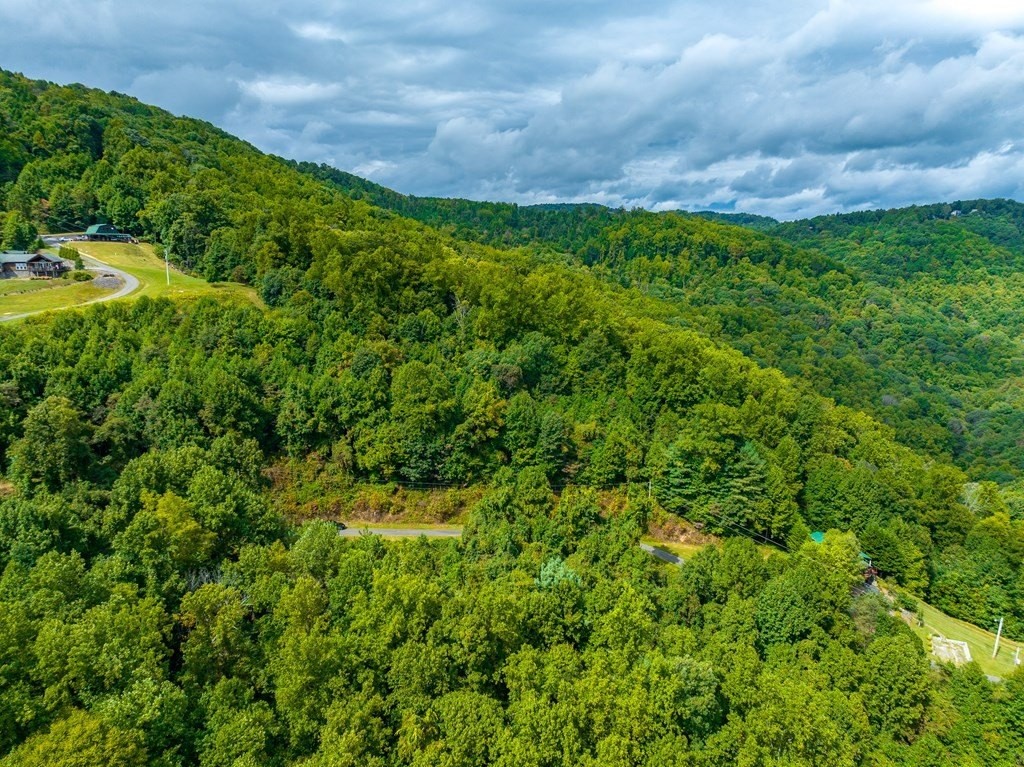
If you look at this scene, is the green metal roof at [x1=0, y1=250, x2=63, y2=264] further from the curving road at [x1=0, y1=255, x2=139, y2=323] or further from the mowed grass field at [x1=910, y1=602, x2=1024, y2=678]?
the mowed grass field at [x1=910, y1=602, x2=1024, y2=678]

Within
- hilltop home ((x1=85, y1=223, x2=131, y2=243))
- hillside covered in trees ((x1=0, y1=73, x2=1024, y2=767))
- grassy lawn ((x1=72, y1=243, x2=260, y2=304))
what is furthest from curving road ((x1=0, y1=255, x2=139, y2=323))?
hilltop home ((x1=85, y1=223, x2=131, y2=243))

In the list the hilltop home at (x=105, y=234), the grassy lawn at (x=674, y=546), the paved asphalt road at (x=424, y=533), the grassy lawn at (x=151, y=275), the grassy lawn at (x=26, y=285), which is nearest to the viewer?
the paved asphalt road at (x=424, y=533)

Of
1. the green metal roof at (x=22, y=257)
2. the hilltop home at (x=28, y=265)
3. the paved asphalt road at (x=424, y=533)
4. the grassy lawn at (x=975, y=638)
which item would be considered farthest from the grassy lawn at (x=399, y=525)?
the green metal roof at (x=22, y=257)

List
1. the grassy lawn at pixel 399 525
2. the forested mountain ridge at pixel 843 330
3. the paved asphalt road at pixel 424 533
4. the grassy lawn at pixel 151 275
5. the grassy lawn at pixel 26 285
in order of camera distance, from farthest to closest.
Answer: the forested mountain ridge at pixel 843 330, the grassy lawn at pixel 151 275, the grassy lawn at pixel 26 285, the grassy lawn at pixel 399 525, the paved asphalt road at pixel 424 533

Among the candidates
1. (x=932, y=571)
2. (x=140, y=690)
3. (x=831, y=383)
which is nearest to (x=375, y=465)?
(x=140, y=690)

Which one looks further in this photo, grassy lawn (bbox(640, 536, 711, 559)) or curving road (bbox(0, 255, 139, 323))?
curving road (bbox(0, 255, 139, 323))

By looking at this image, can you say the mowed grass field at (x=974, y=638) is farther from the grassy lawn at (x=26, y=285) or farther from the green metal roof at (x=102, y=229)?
the green metal roof at (x=102, y=229)
